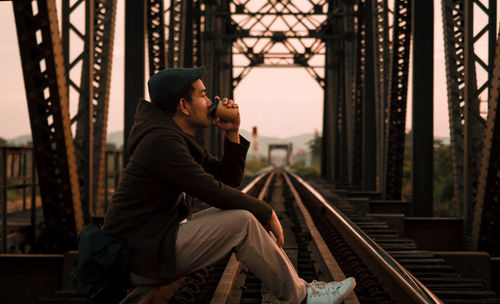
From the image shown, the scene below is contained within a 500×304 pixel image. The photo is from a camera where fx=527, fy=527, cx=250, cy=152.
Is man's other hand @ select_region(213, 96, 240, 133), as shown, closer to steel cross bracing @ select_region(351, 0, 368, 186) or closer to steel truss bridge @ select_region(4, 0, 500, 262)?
steel truss bridge @ select_region(4, 0, 500, 262)

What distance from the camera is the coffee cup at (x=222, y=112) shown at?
9.55 ft

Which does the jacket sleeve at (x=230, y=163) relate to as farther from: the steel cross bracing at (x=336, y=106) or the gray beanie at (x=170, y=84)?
the steel cross bracing at (x=336, y=106)

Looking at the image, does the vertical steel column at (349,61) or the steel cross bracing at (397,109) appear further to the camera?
the vertical steel column at (349,61)

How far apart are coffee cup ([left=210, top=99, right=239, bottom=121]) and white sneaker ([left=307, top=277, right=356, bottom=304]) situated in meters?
1.03

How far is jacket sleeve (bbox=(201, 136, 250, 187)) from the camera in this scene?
3.13 m

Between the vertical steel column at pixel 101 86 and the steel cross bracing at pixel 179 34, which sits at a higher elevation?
the steel cross bracing at pixel 179 34

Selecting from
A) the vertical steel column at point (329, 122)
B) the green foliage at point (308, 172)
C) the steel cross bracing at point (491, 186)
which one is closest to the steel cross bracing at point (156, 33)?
the steel cross bracing at point (491, 186)

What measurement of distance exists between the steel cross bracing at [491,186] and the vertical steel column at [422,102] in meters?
2.49

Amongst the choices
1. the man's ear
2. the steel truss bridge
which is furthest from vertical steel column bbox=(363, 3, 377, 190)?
the man's ear

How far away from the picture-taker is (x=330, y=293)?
277 centimetres

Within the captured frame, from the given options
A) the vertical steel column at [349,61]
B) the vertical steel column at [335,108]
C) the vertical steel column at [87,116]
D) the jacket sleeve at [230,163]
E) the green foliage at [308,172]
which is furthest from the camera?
the green foliage at [308,172]

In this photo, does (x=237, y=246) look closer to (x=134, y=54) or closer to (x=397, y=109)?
(x=134, y=54)

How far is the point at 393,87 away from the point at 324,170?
17.7 metres

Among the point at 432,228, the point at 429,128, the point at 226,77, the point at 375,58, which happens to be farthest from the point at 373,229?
the point at 226,77
